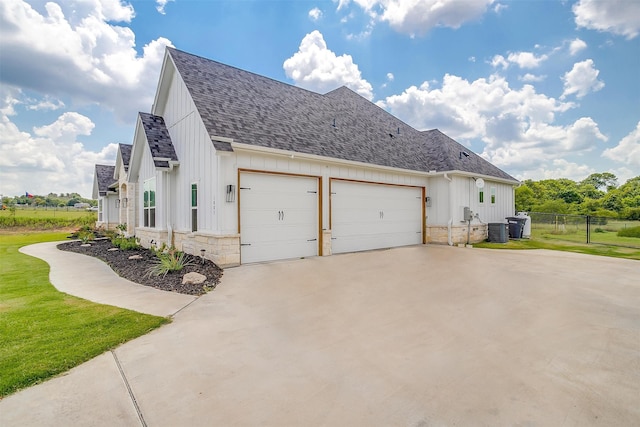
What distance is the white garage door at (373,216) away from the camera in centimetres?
1034

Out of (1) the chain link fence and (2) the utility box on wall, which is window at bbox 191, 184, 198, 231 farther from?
(1) the chain link fence

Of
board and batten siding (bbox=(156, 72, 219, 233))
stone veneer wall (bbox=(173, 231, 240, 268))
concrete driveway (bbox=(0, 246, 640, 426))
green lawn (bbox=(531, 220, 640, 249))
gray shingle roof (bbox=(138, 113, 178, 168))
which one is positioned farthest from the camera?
green lawn (bbox=(531, 220, 640, 249))

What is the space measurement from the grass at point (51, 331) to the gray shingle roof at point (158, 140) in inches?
194

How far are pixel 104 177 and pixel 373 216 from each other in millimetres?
21081

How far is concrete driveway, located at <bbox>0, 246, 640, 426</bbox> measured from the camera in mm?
2266

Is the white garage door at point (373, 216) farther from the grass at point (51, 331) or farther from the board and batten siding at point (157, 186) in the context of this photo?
the grass at point (51, 331)

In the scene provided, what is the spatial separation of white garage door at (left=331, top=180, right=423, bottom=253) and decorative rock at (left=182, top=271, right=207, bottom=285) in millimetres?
4758

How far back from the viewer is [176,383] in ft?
8.85

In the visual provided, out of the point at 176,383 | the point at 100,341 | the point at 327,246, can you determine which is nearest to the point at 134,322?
the point at 100,341

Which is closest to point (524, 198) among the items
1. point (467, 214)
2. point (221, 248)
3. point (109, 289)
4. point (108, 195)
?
point (467, 214)

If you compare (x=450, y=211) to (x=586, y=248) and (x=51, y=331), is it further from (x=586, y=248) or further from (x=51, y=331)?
(x=51, y=331)

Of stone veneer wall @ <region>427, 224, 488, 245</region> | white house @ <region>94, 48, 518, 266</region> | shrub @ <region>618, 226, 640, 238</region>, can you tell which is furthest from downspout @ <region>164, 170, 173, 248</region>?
shrub @ <region>618, 226, 640, 238</region>

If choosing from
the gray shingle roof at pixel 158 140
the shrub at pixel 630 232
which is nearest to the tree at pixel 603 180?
the shrub at pixel 630 232

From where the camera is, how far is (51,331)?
382cm
